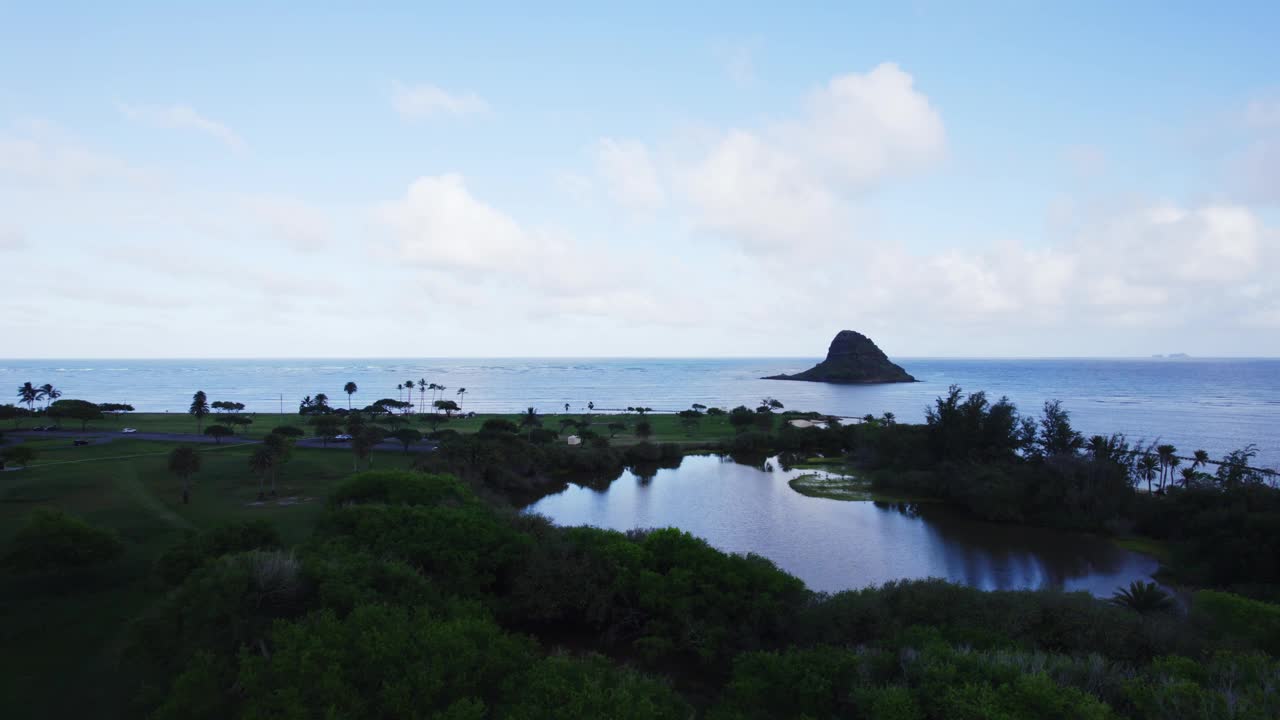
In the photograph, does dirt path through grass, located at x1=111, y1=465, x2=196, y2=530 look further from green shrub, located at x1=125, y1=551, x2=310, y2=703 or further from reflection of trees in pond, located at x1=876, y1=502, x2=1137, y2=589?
reflection of trees in pond, located at x1=876, y1=502, x2=1137, y2=589

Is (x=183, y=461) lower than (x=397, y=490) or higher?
higher

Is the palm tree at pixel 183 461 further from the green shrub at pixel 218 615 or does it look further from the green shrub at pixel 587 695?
the green shrub at pixel 587 695

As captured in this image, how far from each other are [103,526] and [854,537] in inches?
1650

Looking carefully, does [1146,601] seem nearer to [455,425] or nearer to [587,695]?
[587,695]

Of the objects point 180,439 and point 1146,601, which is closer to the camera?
point 1146,601

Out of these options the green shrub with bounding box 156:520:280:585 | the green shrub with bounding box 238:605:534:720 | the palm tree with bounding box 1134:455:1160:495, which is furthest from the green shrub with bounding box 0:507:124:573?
the palm tree with bounding box 1134:455:1160:495

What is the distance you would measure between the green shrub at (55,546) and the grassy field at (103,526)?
2.68 feet

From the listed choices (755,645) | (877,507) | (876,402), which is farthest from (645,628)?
(876,402)

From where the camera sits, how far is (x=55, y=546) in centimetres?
2425

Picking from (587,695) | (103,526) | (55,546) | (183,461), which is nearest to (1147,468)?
(587,695)

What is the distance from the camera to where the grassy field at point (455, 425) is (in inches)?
3246

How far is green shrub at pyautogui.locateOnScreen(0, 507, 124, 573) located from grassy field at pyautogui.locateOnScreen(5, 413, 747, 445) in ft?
174

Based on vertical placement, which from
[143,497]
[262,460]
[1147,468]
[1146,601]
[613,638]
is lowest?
[613,638]

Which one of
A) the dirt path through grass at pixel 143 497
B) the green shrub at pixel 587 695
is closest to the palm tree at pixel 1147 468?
the green shrub at pixel 587 695
